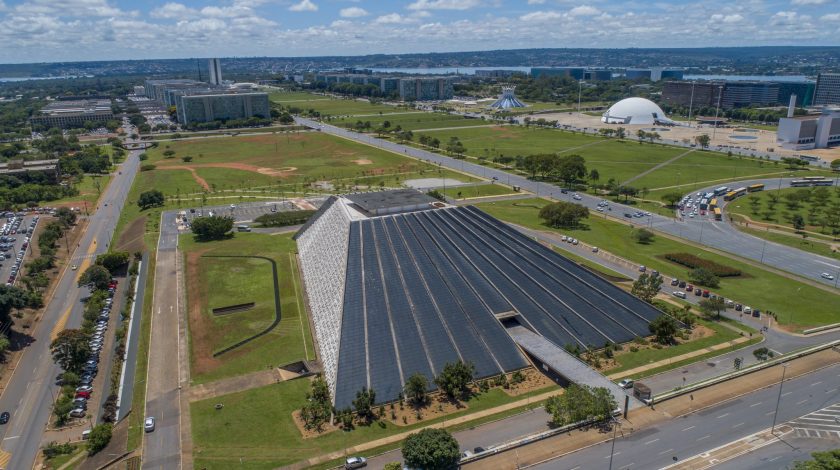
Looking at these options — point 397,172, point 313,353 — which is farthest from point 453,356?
point 397,172

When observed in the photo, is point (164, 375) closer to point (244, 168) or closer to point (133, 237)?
point (133, 237)

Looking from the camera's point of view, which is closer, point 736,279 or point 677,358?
point 677,358

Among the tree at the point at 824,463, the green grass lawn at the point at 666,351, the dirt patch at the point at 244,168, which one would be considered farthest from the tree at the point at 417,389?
the dirt patch at the point at 244,168

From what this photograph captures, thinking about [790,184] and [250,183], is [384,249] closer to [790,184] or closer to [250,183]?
[250,183]

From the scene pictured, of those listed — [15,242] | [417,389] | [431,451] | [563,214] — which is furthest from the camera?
[563,214]

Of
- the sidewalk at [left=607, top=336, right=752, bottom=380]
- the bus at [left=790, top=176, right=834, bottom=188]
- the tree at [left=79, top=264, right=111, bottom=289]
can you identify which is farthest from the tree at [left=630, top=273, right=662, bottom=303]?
the bus at [left=790, top=176, right=834, bottom=188]

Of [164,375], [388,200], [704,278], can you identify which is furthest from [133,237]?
[704,278]
